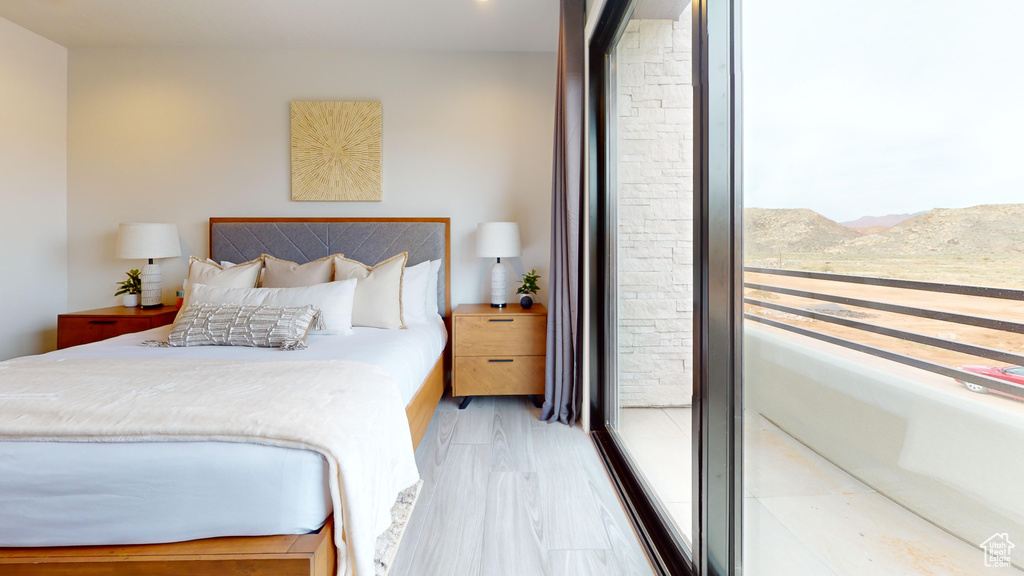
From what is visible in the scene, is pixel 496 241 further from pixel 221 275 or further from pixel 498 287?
pixel 221 275

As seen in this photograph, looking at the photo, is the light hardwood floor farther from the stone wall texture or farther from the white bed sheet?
the white bed sheet

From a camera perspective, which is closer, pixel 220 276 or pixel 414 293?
pixel 220 276

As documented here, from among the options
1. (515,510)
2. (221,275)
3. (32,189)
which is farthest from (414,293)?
(32,189)

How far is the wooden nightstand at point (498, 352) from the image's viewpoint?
9.80 ft

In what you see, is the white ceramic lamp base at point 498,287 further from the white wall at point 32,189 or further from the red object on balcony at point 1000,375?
the white wall at point 32,189

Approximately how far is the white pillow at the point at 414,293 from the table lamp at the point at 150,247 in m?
1.75

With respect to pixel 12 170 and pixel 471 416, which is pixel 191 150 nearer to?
pixel 12 170

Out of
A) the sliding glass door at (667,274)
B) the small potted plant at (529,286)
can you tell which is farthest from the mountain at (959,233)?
the small potted plant at (529,286)

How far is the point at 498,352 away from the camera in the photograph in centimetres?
300

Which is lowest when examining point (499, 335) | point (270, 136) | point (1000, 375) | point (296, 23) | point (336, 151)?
point (499, 335)

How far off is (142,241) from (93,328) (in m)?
0.65

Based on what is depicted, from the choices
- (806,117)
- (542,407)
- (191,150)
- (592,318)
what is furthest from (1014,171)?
(191,150)

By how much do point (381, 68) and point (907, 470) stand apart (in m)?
3.72

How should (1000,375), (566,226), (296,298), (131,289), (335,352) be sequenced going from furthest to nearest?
(131,289), (566,226), (296,298), (335,352), (1000,375)
